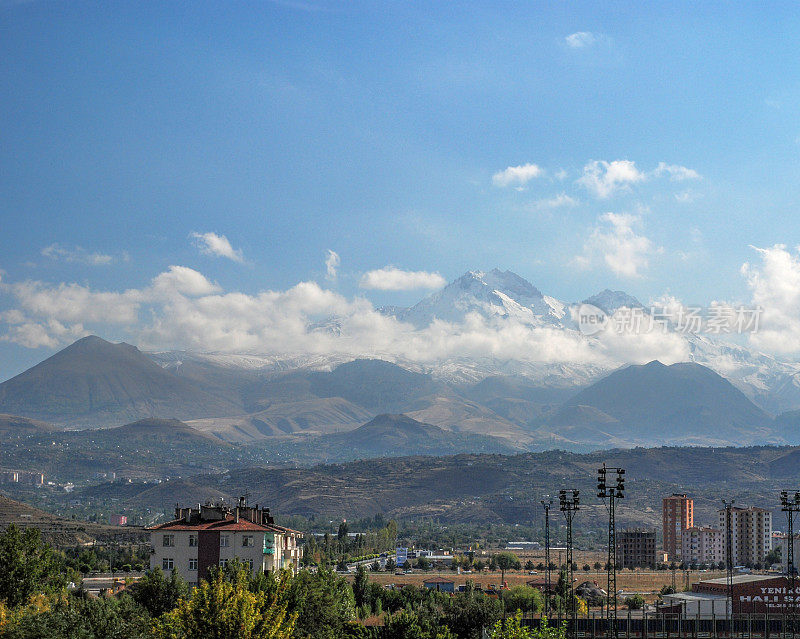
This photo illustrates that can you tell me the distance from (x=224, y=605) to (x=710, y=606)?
86432 mm

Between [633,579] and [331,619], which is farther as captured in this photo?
[633,579]

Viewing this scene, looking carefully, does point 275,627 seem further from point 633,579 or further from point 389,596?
point 633,579

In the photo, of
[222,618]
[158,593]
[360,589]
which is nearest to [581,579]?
[360,589]

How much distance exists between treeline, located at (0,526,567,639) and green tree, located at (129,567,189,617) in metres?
0.07

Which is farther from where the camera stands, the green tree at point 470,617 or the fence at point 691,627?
the fence at point 691,627

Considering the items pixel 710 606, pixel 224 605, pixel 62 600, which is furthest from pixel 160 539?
pixel 710 606

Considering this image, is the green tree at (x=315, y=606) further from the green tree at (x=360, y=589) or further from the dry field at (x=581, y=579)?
the dry field at (x=581, y=579)

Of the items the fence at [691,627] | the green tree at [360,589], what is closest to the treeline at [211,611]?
the fence at [691,627]

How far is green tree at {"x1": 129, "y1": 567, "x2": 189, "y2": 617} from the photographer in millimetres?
78875

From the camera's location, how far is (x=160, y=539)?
3974 inches

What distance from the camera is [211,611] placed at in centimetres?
5009

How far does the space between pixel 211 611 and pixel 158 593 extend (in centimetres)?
3130

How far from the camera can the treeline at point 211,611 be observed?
50.2 metres

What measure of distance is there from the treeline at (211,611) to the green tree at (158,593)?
2.9 inches
